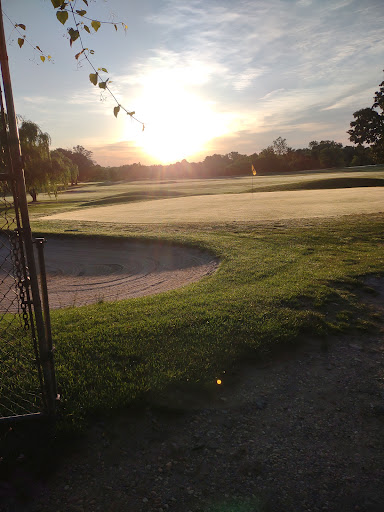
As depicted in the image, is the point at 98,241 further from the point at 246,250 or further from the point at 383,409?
the point at 383,409

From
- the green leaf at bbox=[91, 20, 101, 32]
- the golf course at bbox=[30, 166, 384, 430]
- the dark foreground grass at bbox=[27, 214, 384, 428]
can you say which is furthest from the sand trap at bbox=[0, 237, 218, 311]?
the green leaf at bbox=[91, 20, 101, 32]

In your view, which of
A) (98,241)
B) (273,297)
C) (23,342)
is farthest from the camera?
(98,241)

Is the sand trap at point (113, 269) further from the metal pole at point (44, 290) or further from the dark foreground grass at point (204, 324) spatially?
the metal pole at point (44, 290)

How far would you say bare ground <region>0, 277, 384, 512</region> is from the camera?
3145mm

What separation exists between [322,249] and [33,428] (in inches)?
387

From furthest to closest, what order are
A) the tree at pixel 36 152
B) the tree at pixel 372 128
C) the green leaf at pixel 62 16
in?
the tree at pixel 36 152, the tree at pixel 372 128, the green leaf at pixel 62 16

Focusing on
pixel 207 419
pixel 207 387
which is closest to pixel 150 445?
pixel 207 419

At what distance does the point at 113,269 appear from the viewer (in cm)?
1191

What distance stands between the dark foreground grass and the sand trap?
1.16 meters

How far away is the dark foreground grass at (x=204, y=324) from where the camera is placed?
4.58 metres

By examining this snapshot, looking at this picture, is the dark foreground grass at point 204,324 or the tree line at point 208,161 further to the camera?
the tree line at point 208,161

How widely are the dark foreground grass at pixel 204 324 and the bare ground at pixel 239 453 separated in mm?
359

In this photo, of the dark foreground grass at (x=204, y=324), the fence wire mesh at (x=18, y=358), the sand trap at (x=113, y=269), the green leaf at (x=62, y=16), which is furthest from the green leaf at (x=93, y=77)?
the sand trap at (x=113, y=269)

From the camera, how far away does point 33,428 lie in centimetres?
391
